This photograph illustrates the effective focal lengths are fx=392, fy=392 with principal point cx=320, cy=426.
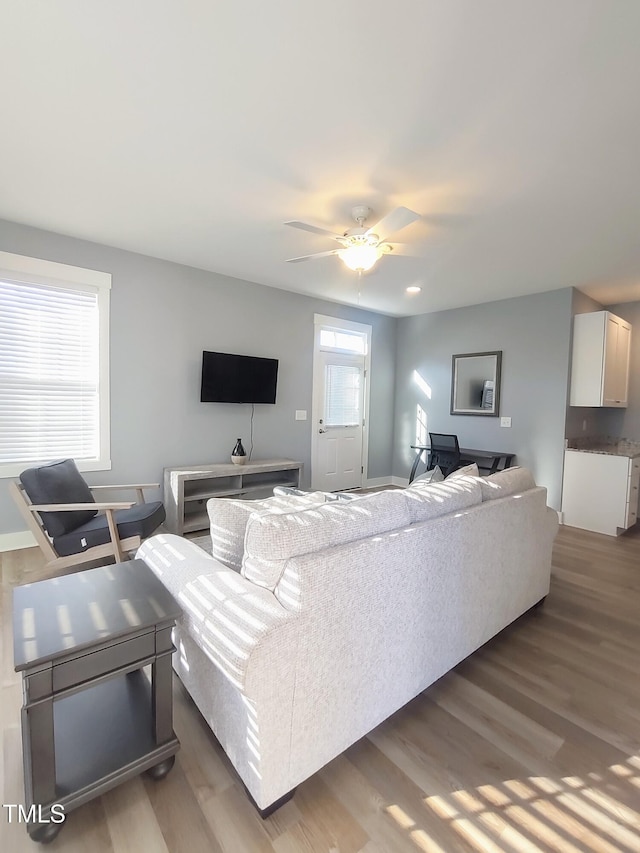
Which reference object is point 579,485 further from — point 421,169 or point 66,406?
A: point 66,406

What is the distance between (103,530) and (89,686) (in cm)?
182

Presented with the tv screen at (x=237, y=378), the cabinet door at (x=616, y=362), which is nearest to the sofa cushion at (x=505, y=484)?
the cabinet door at (x=616, y=362)

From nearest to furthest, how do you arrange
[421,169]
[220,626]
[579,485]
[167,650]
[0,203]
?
[220,626], [167,650], [421,169], [0,203], [579,485]

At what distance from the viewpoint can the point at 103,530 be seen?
2.78 m

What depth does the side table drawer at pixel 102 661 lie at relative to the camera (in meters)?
1.11

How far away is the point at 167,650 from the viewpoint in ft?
4.32

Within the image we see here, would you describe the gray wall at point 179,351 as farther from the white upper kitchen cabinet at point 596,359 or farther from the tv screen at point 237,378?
the white upper kitchen cabinet at point 596,359

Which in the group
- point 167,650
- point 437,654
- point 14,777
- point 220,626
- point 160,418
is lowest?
point 14,777

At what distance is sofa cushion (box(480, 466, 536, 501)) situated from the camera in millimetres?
2131

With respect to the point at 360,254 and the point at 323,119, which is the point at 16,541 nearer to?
the point at 360,254

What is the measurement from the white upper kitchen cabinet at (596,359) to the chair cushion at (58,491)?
477 centimetres

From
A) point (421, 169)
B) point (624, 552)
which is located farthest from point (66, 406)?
point (624, 552)

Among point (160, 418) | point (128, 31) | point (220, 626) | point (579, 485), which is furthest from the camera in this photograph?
point (579, 485)

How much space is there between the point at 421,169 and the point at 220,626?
238cm
